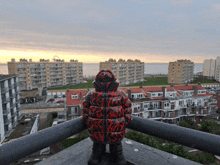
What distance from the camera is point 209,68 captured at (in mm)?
64875

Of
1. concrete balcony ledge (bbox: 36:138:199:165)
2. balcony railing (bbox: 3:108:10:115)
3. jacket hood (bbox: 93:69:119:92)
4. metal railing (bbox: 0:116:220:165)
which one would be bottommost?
balcony railing (bbox: 3:108:10:115)

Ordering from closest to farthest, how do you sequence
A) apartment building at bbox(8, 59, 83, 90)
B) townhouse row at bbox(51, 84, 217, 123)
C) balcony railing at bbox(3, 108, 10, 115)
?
balcony railing at bbox(3, 108, 10, 115), townhouse row at bbox(51, 84, 217, 123), apartment building at bbox(8, 59, 83, 90)

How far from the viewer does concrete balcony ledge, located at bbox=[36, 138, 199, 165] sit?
7.77ft

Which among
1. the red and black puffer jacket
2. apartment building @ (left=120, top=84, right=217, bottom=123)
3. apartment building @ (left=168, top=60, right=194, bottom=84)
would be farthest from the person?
apartment building @ (left=168, top=60, right=194, bottom=84)

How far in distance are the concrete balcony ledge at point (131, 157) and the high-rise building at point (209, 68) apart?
227 feet

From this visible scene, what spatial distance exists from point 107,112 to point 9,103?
22.3m

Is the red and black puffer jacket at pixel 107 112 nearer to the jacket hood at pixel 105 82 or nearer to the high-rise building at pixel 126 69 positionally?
the jacket hood at pixel 105 82

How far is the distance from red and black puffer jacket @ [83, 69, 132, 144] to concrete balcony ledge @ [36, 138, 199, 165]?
1.67 ft

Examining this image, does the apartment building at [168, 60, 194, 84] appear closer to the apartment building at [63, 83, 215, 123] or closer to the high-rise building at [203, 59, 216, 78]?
the high-rise building at [203, 59, 216, 78]

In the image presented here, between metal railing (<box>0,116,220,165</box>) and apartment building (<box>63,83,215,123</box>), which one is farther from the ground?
metal railing (<box>0,116,220,165</box>)

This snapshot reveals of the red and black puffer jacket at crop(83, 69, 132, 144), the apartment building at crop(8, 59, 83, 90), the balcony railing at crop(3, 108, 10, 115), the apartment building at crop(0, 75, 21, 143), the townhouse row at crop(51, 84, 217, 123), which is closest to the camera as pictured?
the red and black puffer jacket at crop(83, 69, 132, 144)

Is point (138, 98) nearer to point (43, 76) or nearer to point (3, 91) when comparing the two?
point (3, 91)

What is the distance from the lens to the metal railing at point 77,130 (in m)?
1.62

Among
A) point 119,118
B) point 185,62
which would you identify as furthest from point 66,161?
point 185,62
